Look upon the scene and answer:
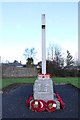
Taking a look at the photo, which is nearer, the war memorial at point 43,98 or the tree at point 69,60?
the war memorial at point 43,98

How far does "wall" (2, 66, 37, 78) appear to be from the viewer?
2838 cm

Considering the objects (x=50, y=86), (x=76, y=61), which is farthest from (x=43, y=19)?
(x=76, y=61)

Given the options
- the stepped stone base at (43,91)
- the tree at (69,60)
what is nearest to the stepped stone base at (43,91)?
the stepped stone base at (43,91)

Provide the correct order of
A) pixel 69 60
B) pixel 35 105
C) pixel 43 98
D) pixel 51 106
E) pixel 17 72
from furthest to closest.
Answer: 1. pixel 69 60
2. pixel 17 72
3. pixel 43 98
4. pixel 35 105
5. pixel 51 106

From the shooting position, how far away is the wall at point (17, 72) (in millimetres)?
28378

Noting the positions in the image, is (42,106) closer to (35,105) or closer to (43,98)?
(35,105)

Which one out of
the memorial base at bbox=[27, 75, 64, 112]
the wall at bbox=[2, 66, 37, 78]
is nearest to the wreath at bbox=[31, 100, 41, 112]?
the memorial base at bbox=[27, 75, 64, 112]

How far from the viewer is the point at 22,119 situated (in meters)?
4.79

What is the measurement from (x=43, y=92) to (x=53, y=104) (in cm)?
73

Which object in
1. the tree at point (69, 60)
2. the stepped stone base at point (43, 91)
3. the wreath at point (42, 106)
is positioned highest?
the tree at point (69, 60)

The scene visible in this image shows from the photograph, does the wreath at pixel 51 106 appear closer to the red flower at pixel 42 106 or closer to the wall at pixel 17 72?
the red flower at pixel 42 106

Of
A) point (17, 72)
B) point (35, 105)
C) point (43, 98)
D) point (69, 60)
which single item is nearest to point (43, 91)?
point (43, 98)

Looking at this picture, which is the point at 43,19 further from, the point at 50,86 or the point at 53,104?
the point at 53,104

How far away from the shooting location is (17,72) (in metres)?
29.4
